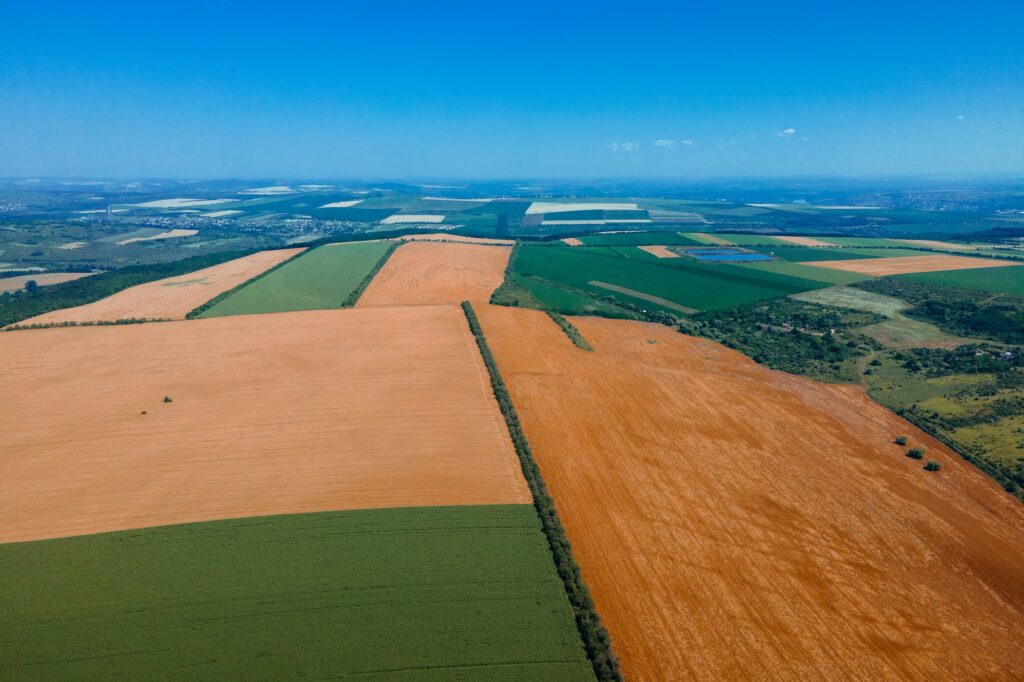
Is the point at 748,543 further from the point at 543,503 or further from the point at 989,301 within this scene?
the point at 989,301

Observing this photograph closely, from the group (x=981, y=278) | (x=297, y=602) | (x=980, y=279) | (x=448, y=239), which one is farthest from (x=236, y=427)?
(x=981, y=278)

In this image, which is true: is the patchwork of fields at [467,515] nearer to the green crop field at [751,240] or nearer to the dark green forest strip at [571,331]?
the dark green forest strip at [571,331]

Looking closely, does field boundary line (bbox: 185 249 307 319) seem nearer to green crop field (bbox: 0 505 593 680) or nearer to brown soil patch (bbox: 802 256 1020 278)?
green crop field (bbox: 0 505 593 680)

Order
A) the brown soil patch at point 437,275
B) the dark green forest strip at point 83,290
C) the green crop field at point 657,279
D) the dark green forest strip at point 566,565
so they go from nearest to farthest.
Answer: the dark green forest strip at point 566,565
the dark green forest strip at point 83,290
the brown soil patch at point 437,275
the green crop field at point 657,279

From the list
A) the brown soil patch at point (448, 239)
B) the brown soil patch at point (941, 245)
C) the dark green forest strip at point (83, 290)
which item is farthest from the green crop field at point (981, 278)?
the dark green forest strip at point (83, 290)

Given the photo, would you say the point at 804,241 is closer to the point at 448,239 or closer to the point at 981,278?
the point at 981,278

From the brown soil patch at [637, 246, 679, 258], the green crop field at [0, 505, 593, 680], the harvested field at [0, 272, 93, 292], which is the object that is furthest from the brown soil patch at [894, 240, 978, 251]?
the harvested field at [0, 272, 93, 292]
